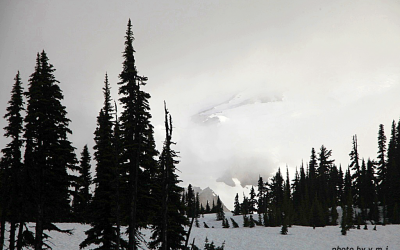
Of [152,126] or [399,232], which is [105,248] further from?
[399,232]

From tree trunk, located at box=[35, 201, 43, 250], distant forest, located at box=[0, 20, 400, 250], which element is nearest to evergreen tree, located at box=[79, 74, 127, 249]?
distant forest, located at box=[0, 20, 400, 250]

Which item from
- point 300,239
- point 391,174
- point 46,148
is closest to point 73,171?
point 46,148

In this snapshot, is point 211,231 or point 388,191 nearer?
point 211,231

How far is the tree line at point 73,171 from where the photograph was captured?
54.3ft

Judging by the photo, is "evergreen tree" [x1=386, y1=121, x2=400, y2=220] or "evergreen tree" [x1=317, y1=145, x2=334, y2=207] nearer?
"evergreen tree" [x1=386, y1=121, x2=400, y2=220]

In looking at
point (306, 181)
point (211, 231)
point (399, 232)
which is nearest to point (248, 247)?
point (211, 231)

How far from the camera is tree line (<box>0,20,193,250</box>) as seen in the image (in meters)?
16.5

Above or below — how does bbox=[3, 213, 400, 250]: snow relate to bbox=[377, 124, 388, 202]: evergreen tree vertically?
below

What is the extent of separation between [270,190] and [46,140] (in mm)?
71906

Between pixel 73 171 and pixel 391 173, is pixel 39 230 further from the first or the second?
pixel 391 173

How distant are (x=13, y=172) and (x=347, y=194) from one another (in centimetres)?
5781

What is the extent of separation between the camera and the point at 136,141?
18.3 m

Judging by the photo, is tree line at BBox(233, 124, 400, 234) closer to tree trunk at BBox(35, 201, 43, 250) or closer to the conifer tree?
the conifer tree

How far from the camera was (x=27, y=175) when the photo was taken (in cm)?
1644
